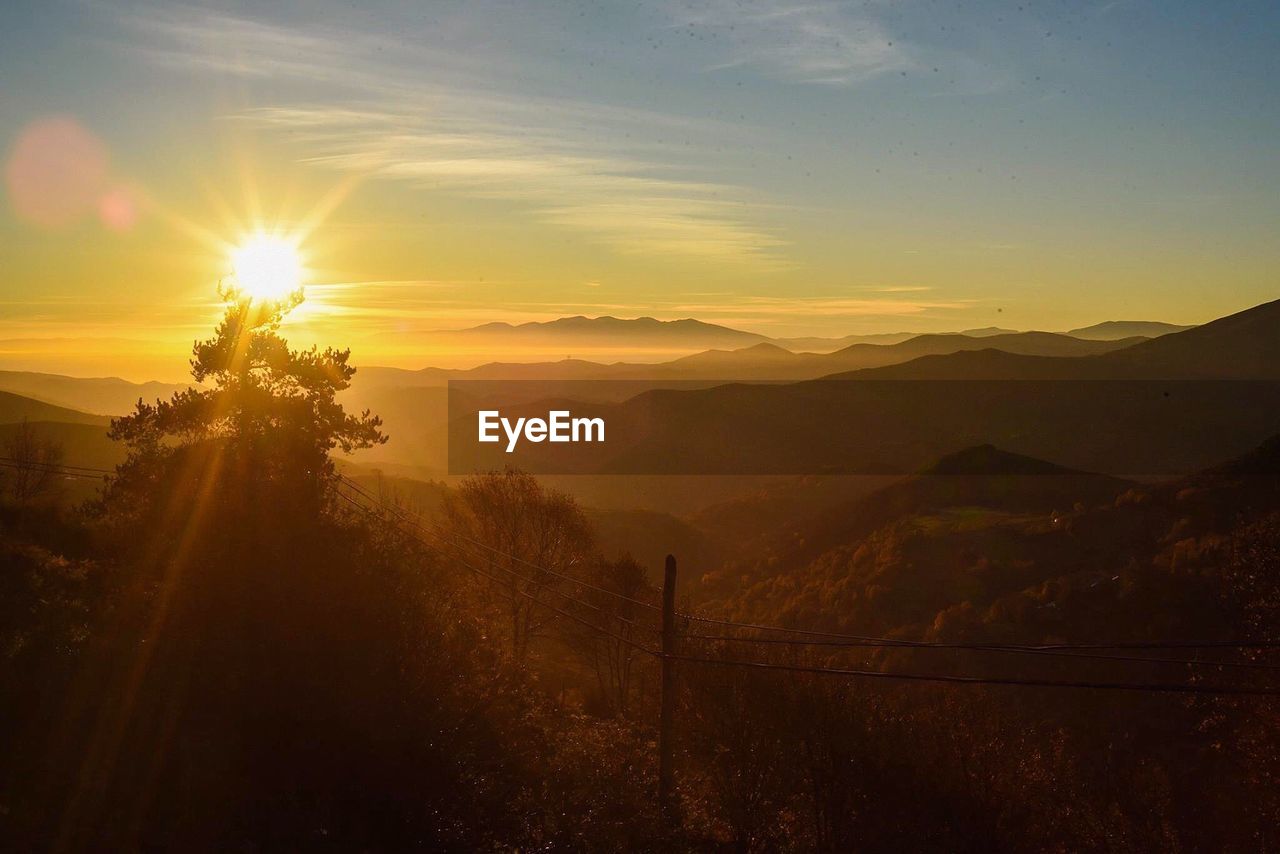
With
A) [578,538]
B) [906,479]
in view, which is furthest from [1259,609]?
[906,479]

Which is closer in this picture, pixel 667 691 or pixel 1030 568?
pixel 667 691

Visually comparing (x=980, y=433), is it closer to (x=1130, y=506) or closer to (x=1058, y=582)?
(x=1130, y=506)

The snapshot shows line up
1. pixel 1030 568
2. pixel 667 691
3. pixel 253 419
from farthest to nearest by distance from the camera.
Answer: pixel 1030 568 < pixel 253 419 < pixel 667 691

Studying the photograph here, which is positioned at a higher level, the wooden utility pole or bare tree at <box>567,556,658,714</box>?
the wooden utility pole

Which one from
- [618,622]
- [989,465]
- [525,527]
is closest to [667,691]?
[525,527]

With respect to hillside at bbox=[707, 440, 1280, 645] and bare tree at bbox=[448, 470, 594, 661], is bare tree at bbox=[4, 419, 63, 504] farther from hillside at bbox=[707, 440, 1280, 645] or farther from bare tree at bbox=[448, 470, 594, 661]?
hillside at bbox=[707, 440, 1280, 645]

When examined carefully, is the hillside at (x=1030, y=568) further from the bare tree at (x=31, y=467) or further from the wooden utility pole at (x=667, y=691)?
the bare tree at (x=31, y=467)

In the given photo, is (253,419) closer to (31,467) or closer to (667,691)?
(667,691)

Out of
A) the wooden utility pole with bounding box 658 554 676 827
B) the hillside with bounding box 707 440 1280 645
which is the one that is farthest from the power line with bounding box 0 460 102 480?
the hillside with bounding box 707 440 1280 645
